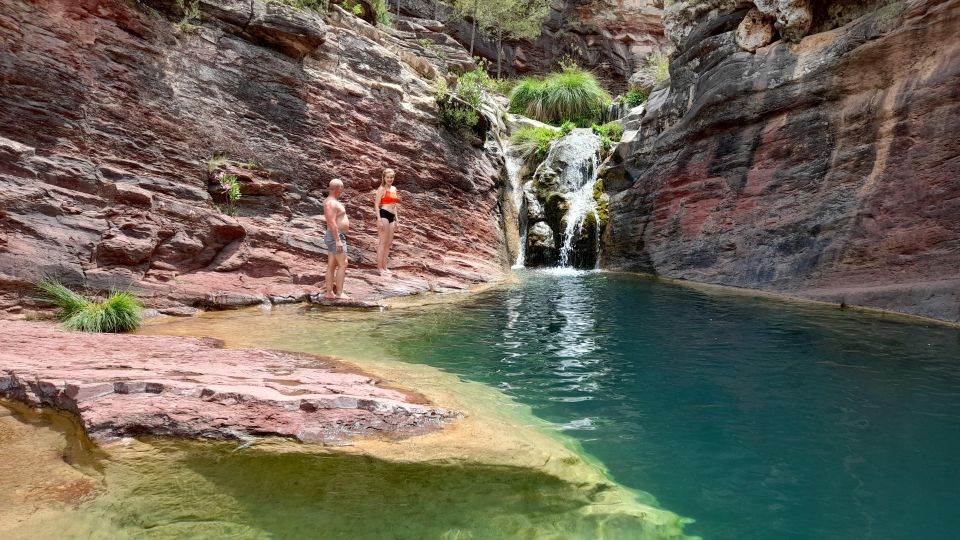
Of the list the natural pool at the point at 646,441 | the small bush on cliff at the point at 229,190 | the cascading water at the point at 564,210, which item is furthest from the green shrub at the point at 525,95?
the natural pool at the point at 646,441

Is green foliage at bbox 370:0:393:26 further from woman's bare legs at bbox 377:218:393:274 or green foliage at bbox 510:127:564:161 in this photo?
woman's bare legs at bbox 377:218:393:274

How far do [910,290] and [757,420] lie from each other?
6.95 m

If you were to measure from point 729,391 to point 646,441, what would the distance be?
1.46 meters

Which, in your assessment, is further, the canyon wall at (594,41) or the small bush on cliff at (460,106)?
the canyon wall at (594,41)

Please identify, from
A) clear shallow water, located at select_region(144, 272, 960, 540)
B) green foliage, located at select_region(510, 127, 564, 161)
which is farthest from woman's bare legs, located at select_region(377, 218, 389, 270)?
green foliage, located at select_region(510, 127, 564, 161)

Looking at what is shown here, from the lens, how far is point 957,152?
888cm

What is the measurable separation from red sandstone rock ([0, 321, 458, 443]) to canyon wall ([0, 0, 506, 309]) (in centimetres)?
381

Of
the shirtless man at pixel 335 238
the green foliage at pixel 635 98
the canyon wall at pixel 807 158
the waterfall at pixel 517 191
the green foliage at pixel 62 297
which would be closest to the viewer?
the green foliage at pixel 62 297

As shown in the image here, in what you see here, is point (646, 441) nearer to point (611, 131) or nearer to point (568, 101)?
point (611, 131)

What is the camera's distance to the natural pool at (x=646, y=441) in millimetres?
2418

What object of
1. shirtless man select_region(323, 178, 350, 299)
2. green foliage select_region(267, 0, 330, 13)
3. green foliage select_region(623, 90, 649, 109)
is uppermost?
green foliage select_region(623, 90, 649, 109)

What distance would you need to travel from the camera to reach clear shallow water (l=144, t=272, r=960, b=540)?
2.78 meters

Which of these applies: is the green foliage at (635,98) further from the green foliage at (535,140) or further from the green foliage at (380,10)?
the green foliage at (380,10)

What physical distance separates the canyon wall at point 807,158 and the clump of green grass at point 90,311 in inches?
437
